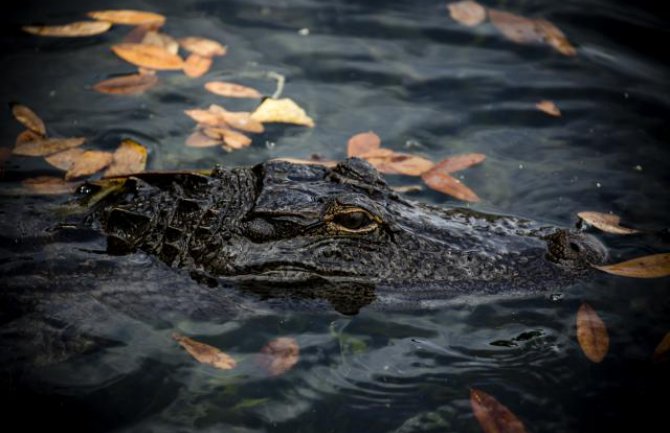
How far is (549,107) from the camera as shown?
6156 millimetres

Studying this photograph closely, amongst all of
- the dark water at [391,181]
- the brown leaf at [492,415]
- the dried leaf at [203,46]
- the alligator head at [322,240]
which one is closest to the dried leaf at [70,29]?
the dark water at [391,181]

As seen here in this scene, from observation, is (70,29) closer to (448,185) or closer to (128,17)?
(128,17)

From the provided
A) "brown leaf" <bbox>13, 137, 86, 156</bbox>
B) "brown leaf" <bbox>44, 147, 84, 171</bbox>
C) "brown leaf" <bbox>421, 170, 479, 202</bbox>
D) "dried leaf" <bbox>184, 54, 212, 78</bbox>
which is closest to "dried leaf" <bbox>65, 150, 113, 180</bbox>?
"brown leaf" <bbox>44, 147, 84, 171</bbox>

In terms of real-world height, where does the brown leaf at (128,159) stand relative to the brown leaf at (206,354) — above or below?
above

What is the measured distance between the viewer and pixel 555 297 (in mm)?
3844

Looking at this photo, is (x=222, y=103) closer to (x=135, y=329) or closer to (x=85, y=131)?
(x=85, y=131)

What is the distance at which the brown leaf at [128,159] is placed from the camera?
495 cm

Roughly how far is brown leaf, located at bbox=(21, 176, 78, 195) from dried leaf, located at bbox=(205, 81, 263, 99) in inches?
74.9

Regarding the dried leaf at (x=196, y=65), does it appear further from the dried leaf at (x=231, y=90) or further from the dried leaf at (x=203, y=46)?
the dried leaf at (x=231, y=90)

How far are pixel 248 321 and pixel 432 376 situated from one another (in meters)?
1.18

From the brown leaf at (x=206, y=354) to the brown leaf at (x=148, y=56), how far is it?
356 cm

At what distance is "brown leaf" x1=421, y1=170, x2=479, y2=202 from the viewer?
4965 mm

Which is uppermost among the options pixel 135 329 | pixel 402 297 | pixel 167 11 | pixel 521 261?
pixel 167 11

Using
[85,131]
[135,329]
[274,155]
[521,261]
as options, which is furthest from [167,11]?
[521,261]
